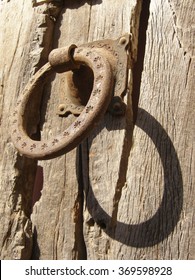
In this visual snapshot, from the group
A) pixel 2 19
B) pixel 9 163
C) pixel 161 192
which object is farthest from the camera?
pixel 2 19

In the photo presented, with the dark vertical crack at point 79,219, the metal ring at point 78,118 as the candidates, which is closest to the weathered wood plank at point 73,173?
the dark vertical crack at point 79,219

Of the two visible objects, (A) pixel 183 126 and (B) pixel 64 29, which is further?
(B) pixel 64 29

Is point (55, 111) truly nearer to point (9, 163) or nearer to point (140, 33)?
point (9, 163)

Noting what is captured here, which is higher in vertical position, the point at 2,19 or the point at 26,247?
the point at 2,19

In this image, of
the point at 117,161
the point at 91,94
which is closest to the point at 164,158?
the point at 117,161

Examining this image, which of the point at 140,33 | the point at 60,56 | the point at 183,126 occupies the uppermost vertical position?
the point at 140,33

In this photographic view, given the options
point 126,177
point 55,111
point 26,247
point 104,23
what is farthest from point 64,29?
point 26,247

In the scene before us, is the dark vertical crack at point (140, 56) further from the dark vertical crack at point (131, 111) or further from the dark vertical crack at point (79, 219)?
the dark vertical crack at point (79, 219)
